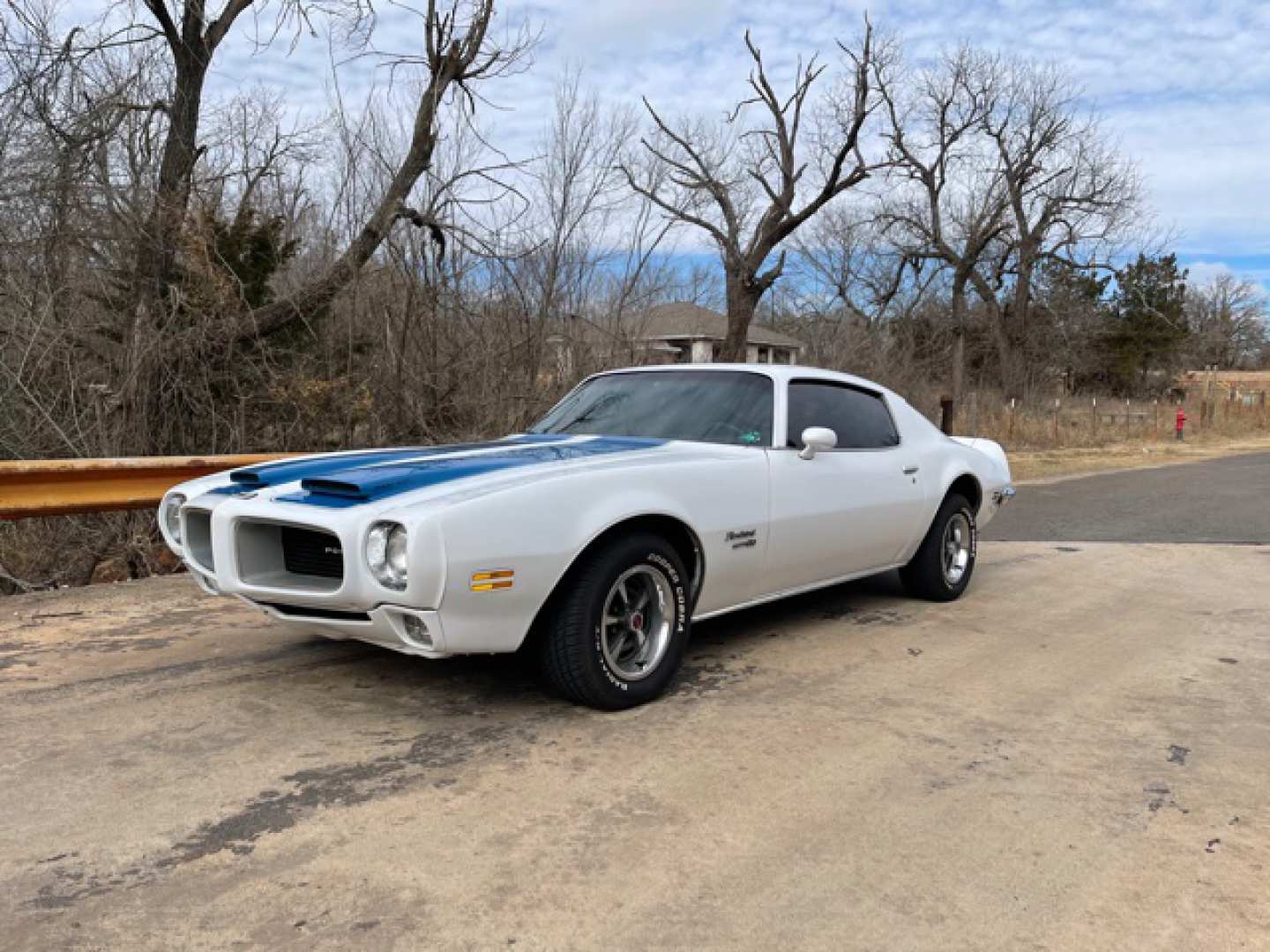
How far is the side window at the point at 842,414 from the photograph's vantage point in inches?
199

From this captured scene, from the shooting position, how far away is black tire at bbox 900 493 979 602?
595 cm

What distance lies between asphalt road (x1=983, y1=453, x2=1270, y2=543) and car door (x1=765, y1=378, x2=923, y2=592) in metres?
3.90

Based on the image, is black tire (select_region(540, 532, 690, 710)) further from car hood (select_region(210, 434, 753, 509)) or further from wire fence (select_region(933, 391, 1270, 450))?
wire fence (select_region(933, 391, 1270, 450))

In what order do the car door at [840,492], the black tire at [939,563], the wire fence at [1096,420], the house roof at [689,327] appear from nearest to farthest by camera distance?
1. the car door at [840,492]
2. the black tire at [939,563]
3. the house roof at [689,327]
4. the wire fence at [1096,420]

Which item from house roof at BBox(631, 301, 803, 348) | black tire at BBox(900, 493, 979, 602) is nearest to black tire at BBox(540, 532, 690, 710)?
black tire at BBox(900, 493, 979, 602)

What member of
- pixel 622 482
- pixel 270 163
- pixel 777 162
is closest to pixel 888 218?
pixel 777 162

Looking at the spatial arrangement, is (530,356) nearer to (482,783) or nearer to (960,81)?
(482,783)

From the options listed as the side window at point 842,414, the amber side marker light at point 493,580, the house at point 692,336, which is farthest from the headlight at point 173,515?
the house at point 692,336

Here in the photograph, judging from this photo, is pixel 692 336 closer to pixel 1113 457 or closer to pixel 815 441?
pixel 1113 457

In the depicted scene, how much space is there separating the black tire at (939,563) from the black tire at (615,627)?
2.38 metres

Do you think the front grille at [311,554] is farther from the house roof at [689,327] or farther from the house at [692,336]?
the house roof at [689,327]

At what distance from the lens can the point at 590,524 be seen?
Answer: 3.70 meters

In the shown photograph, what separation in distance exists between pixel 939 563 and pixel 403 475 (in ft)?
11.9

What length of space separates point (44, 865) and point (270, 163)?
35.1 feet
